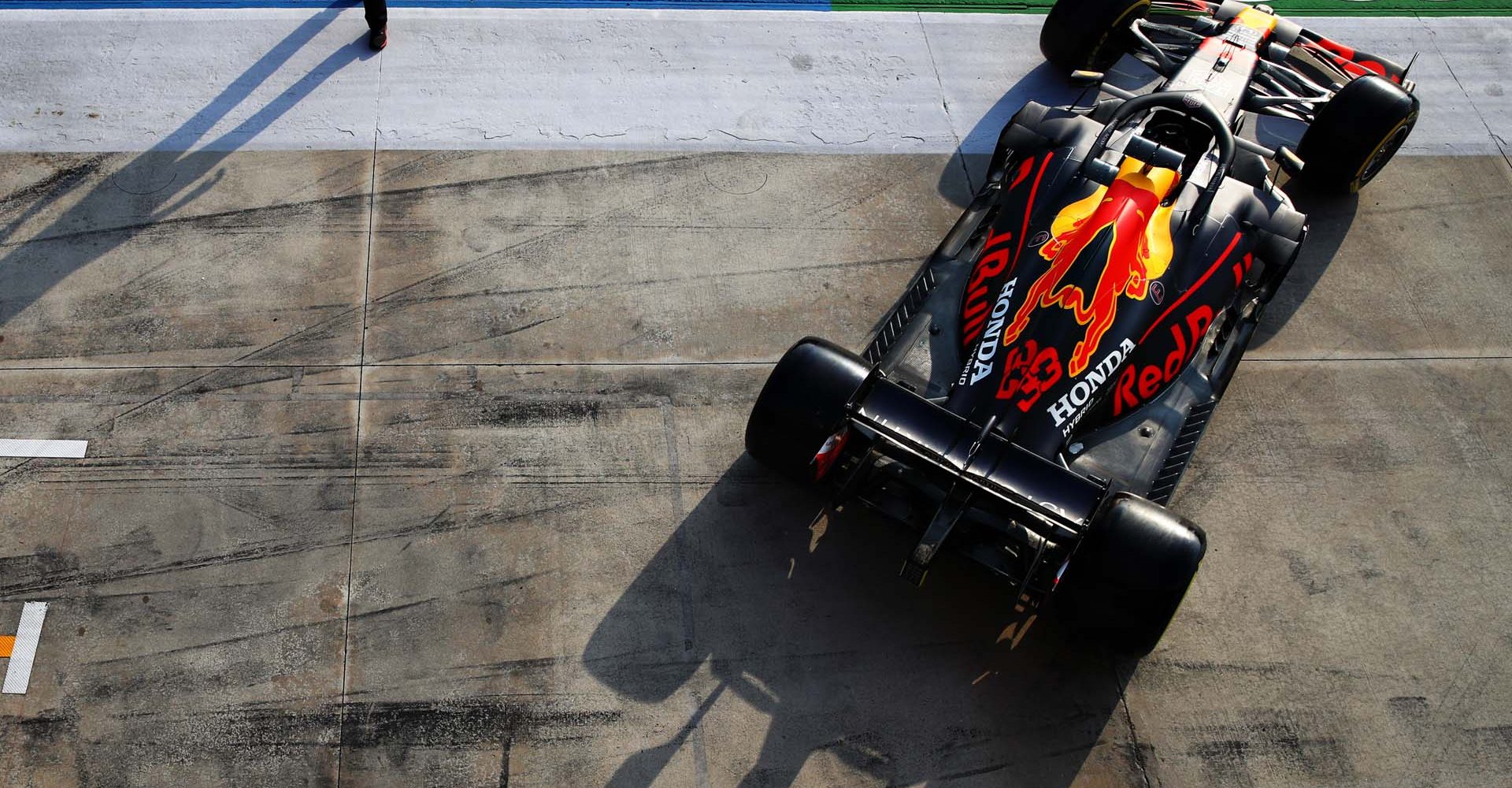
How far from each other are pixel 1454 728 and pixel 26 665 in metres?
7.63

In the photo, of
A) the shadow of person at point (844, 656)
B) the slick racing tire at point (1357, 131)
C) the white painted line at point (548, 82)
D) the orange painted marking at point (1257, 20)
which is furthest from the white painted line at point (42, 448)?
the orange painted marking at point (1257, 20)

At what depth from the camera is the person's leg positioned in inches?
366

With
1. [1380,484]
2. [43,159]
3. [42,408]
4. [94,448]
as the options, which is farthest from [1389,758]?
[43,159]

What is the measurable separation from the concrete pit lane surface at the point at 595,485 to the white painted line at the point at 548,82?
0.24 feet

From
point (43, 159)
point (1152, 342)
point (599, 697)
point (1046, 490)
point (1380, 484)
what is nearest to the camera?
point (1046, 490)

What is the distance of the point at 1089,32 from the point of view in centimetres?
945

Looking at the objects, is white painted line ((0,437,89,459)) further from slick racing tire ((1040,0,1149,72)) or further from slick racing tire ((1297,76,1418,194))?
slick racing tire ((1297,76,1418,194))

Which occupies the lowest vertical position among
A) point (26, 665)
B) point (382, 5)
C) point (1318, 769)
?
point (26, 665)

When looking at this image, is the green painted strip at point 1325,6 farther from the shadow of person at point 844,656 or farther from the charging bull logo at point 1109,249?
the shadow of person at point 844,656

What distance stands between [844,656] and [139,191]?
599cm

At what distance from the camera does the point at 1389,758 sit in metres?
6.29

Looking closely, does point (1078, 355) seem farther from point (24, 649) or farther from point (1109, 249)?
point (24, 649)

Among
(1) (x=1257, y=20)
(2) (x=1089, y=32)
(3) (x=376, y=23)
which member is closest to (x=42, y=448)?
(3) (x=376, y=23)

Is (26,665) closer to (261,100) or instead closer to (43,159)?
(43,159)
